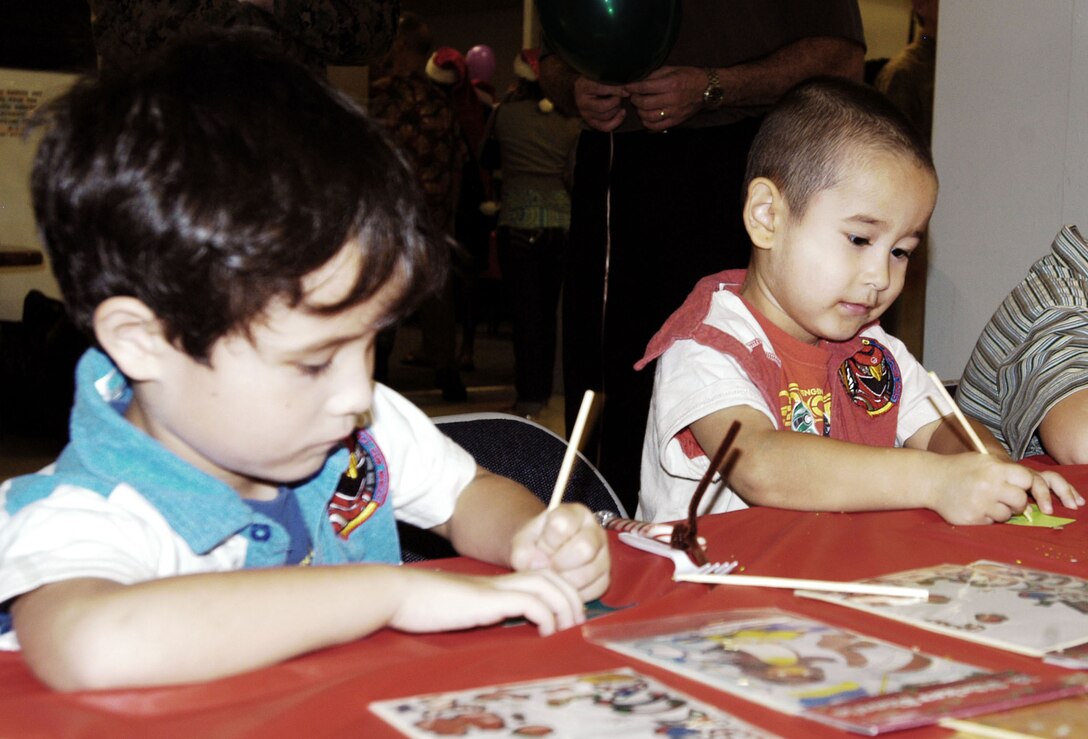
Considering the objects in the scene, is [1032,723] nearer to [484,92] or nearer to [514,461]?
[514,461]

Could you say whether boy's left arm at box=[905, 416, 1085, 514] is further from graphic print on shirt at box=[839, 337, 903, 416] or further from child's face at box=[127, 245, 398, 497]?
child's face at box=[127, 245, 398, 497]

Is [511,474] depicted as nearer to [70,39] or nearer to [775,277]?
[775,277]

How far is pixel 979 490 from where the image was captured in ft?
3.76

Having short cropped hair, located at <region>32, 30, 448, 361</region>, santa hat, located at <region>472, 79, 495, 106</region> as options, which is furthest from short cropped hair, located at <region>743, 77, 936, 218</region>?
santa hat, located at <region>472, 79, 495, 106</region>

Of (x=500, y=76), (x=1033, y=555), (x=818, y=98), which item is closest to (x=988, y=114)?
(x=818, y=98)

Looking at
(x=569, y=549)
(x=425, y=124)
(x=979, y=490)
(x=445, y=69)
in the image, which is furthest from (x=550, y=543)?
(x=445, y=69)

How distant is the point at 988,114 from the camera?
2.84 metres

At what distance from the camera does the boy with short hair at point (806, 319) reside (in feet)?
4.82

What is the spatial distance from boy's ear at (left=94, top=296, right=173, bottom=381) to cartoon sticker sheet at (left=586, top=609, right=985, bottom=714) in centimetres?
36

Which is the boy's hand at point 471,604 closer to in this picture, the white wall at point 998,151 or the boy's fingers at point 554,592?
the boy's fingers at point 554,592

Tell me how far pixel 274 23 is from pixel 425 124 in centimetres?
321

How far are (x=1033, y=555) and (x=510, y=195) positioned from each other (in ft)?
15.6

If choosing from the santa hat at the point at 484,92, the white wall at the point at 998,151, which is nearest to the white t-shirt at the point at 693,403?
the white wall at the point at 998,151

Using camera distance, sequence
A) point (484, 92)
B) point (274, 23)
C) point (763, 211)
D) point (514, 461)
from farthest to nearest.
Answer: point (484, 92)
point (274, 23)
point (763, 211)
point (514, 461)
